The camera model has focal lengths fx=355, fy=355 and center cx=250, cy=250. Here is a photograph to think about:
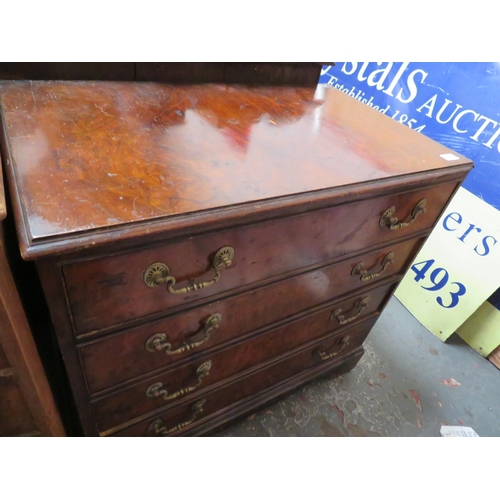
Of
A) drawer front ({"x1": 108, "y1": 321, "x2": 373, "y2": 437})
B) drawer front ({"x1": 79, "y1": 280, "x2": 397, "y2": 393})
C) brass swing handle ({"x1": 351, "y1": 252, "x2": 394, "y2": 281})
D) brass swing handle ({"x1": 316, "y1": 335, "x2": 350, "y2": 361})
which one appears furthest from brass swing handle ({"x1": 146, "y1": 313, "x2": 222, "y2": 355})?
brass swing handle ({"x1": 316, "y1": 335, "x2": 350, "y2": 361})

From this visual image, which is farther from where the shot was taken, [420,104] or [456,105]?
[420,104]

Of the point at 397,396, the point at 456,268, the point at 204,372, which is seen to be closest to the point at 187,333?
the point at 204,372

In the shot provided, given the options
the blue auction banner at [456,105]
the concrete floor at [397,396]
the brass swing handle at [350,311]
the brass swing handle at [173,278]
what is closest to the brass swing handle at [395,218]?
the brass swing handle at [350,311]

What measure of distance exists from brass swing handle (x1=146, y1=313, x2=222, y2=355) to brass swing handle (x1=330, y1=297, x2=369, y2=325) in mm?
450

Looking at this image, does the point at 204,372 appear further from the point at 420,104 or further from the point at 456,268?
the point at 420,104

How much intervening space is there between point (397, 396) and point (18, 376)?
137 cm

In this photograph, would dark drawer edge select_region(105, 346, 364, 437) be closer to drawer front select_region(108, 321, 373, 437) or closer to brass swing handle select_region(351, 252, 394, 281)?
drawer front select_region(108, 321, 373, 437)

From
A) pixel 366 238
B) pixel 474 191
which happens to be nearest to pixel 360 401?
pixel 366 238

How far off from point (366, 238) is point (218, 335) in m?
0.43

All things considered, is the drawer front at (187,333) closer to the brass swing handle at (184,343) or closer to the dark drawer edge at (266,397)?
the brass swing handle at (184,343)

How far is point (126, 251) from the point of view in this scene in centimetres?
55

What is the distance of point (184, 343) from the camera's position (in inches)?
30.7

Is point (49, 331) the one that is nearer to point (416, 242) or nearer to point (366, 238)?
point (366, 238)

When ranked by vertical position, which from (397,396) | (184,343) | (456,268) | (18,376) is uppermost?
(18,376)
